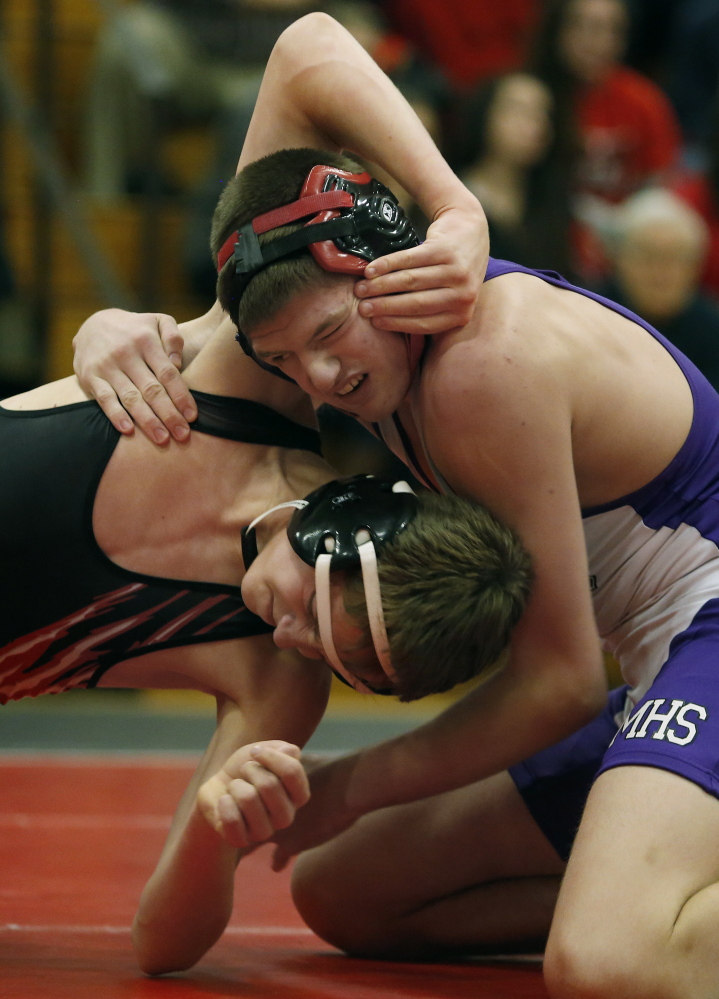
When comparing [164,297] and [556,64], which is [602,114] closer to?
[556,64]

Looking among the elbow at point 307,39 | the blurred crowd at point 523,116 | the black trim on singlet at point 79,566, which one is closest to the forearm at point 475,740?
the black trim on singlet at point 79,566

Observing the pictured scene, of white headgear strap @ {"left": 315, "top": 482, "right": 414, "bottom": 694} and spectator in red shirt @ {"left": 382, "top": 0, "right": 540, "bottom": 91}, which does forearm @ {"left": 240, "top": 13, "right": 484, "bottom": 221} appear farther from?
spectator in red shirt @ {"left": 382, "top": 0, "right": 540, "bottom": 91}

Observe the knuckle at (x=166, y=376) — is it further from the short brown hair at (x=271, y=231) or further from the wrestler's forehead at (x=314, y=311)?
the wrestler's forehead at (x=314, y=311)

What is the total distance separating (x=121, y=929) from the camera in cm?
271

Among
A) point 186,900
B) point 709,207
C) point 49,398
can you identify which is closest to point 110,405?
point 49,398

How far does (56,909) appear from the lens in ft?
9.28

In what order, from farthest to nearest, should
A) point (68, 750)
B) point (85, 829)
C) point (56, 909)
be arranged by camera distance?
1. point (68, 750)
2. point (85, 829)
3. point (56, 909)

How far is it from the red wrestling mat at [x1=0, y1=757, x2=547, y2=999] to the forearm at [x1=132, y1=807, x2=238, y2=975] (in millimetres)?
51

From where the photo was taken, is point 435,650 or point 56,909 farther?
point 56,909

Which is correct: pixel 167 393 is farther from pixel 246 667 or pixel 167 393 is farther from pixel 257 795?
pixel 257 795

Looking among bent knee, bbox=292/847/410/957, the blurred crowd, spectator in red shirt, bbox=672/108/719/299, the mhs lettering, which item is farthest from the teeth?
spectator in red shirt, bbox=672/108/719/299

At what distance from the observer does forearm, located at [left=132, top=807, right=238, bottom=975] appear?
7.41 ft

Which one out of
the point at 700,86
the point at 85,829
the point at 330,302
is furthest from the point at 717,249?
the point at 330,302

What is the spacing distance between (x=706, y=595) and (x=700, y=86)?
622 cm
